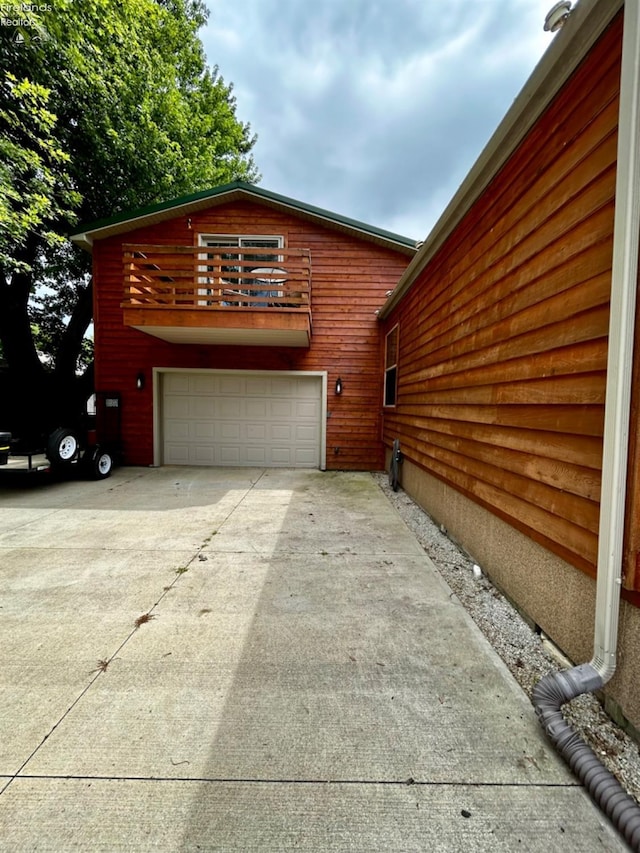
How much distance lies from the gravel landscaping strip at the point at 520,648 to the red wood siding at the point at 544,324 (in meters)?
0.58

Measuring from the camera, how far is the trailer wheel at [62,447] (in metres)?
5.54

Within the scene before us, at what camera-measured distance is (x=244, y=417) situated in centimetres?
754

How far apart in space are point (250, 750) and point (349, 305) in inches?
282

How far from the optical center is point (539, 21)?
6.33 feet

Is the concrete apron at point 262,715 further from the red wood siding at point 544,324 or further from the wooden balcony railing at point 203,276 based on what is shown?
the wooden balcony railing at point 203,276

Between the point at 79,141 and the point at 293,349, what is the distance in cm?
826

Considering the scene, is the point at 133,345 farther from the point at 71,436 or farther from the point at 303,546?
the point at 303,546

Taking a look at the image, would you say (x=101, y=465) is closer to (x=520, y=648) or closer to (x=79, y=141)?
(x=520, y=648)

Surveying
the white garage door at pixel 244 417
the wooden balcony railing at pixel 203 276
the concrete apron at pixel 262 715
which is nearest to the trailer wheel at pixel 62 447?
the white garage door at pixel 244 417

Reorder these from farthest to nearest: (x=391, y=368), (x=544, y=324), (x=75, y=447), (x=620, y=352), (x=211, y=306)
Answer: (x=391, y=368) → (x=211, y=306) → (x=75, y=447) → (x=544, y=324) → (x=620, y=352)

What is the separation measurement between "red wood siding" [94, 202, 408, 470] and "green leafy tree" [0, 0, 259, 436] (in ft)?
5.64

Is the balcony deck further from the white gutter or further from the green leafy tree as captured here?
the white gutter

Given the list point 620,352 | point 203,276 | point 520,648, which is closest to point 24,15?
point 203,276

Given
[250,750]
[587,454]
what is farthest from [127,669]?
[587,454]
